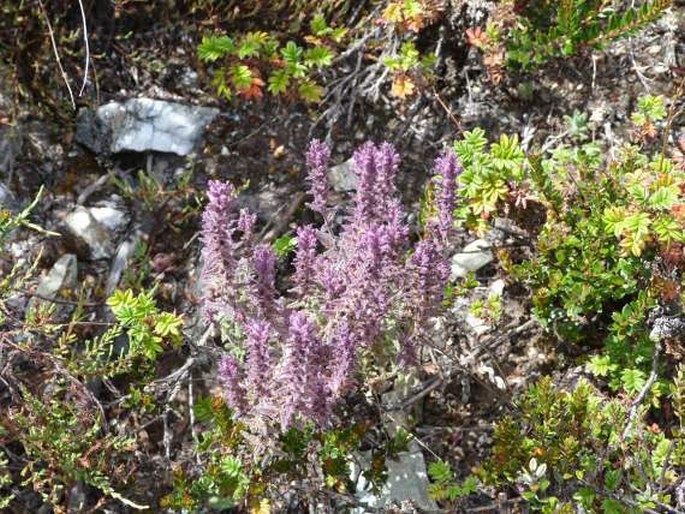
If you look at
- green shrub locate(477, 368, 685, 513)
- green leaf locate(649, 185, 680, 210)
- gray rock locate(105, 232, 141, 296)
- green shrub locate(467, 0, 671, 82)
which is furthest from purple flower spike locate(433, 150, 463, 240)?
gray rock locate(105, 232, 141, 296)

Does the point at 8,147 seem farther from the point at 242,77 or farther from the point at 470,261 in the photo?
the point at 470,261

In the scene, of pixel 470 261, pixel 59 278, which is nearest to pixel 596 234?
pixel 470 261

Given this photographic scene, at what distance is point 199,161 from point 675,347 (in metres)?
2.74

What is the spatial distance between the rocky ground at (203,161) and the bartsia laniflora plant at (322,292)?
0.86 meters

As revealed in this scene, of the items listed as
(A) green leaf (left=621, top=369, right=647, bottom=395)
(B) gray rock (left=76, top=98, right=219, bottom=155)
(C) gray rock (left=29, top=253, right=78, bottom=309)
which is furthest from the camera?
(B) gray rock (left=76, top=98, right=219, bottom=155)

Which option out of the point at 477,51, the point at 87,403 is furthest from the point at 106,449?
the point at 477,51

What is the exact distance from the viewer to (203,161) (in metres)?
4.61

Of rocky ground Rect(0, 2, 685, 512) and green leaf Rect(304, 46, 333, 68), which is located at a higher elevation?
green leaf Rect(304, 46, 333, 68)

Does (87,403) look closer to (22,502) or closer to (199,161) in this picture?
(22,502)

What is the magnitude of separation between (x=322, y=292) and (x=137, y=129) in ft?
6.43

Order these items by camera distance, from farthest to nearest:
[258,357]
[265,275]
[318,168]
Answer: [318,168] → [265,275] → [258,357]

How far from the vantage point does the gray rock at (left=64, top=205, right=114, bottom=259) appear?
4.31 metres

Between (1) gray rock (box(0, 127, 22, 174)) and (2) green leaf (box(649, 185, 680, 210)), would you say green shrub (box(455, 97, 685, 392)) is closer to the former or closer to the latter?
(2) green leaf (box(649, 185, 680, 210))

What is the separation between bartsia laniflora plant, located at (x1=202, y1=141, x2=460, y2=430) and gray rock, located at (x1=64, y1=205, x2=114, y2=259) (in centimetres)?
134
